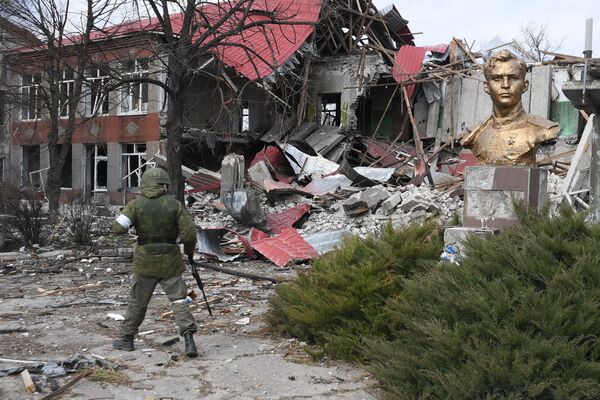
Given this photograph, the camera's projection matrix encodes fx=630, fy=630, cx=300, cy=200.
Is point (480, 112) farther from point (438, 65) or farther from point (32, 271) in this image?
point (32, 271)

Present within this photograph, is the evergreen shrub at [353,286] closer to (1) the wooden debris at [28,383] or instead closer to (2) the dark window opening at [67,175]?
(1) the wooden debris at [28,383]

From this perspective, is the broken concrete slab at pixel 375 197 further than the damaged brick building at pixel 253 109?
No

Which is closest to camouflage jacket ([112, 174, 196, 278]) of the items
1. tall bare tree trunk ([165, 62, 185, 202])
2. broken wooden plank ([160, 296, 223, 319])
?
broken wooden plank ([160, 296, 223, 319])

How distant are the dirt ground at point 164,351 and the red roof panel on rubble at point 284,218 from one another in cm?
569

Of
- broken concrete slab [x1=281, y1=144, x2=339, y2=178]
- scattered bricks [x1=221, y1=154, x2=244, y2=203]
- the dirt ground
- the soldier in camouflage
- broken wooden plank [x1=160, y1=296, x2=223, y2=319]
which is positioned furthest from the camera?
broken concrete slab [x1=281, y1=144, x2=339, y2=178]

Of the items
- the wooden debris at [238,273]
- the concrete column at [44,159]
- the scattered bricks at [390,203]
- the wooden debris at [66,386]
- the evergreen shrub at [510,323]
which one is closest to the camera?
the evergreen shrub at [510,323]

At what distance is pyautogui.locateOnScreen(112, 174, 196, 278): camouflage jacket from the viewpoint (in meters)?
5.82

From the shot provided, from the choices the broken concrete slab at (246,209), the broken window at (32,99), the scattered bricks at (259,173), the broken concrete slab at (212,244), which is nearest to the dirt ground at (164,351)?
the broken concrete slab at (212,244)

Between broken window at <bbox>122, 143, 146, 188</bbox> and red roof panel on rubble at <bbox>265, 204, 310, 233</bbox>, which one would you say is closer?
red roof panel on rubble at <bbox>265, 204, 310, 233</bbox>

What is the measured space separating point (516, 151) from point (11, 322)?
5975mm

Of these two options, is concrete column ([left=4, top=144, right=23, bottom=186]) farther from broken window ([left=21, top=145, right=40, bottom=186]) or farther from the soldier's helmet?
the soldier's helmet

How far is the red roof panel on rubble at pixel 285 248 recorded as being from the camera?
12422mm

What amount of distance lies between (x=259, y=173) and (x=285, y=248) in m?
8.43

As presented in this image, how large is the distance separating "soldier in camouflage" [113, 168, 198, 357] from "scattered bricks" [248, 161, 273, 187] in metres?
14.5
